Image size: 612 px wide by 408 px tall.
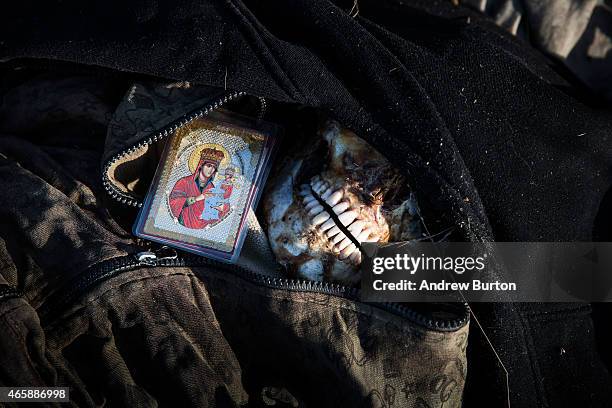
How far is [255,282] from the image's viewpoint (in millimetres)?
1489

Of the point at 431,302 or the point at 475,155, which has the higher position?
the point at 475,155

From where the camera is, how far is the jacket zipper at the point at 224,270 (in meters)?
1.42

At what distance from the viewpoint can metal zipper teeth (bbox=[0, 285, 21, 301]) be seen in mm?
1339

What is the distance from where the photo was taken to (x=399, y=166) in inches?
55.4

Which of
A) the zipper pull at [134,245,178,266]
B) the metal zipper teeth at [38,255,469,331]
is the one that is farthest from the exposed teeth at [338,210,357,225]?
the zipper pull at [134,245,178,266]

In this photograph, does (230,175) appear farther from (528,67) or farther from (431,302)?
(528,67)

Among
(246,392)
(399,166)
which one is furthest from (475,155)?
(246,392)

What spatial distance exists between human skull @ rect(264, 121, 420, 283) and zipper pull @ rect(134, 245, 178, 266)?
28 centimetres

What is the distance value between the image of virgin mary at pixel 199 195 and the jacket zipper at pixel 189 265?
99 mm

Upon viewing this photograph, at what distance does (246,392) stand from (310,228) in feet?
1.64

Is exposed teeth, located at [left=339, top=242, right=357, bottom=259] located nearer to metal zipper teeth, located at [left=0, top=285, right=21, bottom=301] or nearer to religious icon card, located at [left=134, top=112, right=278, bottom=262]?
religious icon card, located at [left=134, top=112, right=278, bottom=262]

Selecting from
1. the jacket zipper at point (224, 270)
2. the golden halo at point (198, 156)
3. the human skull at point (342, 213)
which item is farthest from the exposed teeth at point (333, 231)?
the golden halo at point (198, 156)

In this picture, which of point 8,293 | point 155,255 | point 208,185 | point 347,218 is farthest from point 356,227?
point 8,293

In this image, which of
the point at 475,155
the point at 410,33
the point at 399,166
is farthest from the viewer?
the point at 410,33
